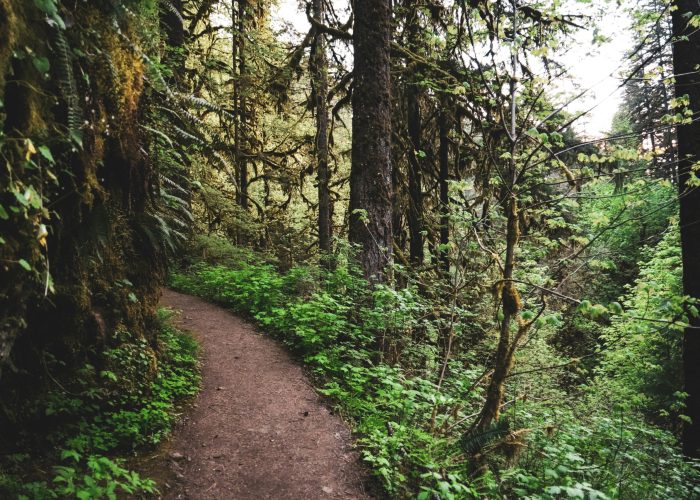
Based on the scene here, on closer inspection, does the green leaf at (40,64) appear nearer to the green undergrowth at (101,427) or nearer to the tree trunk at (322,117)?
the green undergrowth at (101,427)

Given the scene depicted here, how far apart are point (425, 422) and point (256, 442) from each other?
1.97 meters

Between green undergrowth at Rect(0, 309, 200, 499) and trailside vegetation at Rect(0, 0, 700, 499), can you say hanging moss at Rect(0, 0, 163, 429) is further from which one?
green undergrowth at Rect(0, 309, 200, 499)

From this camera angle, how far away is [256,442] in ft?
13.8

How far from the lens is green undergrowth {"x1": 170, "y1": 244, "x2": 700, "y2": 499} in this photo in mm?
3762

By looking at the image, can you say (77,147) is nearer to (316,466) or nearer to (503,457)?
(316,466)

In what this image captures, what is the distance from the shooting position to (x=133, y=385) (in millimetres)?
4152

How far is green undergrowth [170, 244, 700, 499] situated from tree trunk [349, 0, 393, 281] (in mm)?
692

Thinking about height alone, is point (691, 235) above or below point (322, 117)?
below

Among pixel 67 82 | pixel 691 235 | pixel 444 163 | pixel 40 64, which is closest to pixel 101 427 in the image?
pixel 67 82

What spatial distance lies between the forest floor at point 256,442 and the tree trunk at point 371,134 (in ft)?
7.71

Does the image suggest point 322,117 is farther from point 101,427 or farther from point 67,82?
point 101,427

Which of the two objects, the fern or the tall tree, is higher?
the tall tree

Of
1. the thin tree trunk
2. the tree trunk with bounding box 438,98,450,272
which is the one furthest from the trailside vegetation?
the thin tree trunk

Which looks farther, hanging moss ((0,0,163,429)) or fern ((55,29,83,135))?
fern ((55,29,83,135))
